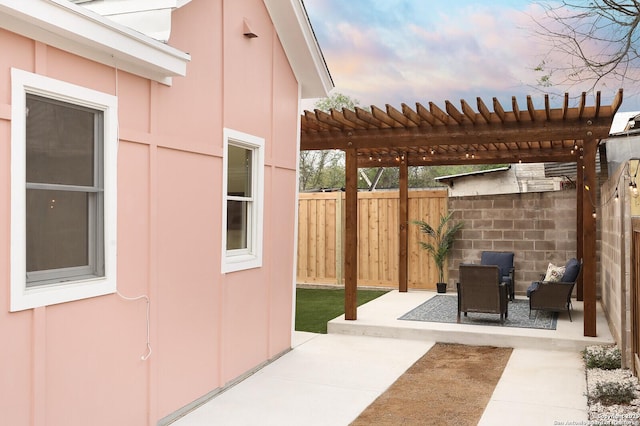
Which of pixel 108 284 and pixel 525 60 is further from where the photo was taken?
pixel 525 60

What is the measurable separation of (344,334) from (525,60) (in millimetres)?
33888

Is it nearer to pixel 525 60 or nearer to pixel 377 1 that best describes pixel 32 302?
pixel 525 60

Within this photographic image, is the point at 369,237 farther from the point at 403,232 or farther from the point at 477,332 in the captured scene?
the point at 477,332

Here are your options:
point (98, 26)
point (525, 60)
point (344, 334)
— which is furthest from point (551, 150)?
point (525, 60)

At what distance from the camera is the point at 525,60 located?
38.1 metres

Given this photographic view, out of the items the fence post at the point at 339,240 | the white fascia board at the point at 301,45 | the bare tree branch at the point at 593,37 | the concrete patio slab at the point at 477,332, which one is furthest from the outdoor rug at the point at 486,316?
the white fascia board at the point at 301,45

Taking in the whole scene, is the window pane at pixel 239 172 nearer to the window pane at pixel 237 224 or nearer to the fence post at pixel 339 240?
the window pane at pixel 237 224

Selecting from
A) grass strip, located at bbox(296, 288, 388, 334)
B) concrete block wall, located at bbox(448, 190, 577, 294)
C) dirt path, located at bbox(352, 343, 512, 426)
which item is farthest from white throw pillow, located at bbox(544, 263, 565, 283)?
grass strip, located at bbox(296, 288, 388, 334)

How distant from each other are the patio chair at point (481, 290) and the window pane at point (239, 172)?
3.73 m

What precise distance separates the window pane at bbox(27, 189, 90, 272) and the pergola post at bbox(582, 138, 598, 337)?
6264 mm

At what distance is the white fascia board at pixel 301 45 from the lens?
22.4 feet

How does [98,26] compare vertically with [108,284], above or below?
above

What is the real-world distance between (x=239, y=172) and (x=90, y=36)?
2731 millimetres

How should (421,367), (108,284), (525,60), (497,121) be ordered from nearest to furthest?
(108,284)
(421,367)
(497,121)
(525,60)
